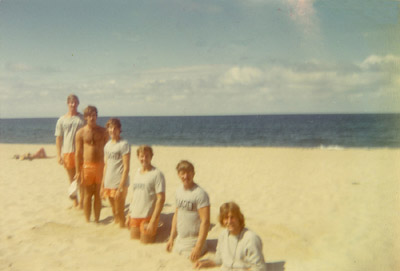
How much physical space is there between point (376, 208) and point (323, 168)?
12.5 ft

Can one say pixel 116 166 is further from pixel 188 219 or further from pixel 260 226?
pixel 260 226

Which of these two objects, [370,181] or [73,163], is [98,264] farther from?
[370,181]

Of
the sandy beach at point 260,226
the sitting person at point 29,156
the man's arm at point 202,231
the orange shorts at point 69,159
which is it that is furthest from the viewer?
the sitting person at point 29,156

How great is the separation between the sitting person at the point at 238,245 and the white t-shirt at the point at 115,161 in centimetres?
172

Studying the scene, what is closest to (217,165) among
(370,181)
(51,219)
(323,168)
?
(323,168)

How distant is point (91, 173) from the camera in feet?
13.9

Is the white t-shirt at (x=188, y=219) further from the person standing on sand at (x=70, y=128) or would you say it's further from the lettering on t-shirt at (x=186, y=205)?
the person standing on sand at (x=70, y=128)

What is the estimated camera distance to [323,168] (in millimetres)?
8844

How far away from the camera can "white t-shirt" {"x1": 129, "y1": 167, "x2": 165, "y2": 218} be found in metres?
3.59

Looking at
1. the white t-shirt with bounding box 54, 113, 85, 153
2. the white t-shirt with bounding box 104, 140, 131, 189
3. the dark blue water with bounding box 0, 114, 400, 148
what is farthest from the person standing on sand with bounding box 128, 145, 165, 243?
the dark blue water with bounding box 0, 114, 400, 148

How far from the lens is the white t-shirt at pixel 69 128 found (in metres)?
4.71

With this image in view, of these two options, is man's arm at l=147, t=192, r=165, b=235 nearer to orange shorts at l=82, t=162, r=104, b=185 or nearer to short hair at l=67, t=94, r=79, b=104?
orange shorts at l=82, t=162, r=104, b=185

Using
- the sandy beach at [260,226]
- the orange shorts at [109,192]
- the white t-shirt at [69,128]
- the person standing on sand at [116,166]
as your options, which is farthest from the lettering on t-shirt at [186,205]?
the white t-shirt at [69,128]

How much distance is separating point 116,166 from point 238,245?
1.94 meters
